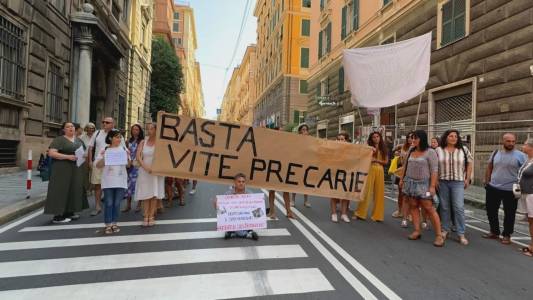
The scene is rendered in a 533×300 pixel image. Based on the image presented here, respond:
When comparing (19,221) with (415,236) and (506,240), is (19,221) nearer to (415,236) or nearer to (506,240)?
(415,236)

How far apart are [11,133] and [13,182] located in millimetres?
2586

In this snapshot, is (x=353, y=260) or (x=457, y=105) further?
(x=457, y=105)

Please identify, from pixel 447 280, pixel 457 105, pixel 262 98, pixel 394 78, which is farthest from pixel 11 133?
pixel 262 98

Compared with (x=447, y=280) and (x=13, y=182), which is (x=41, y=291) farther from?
(x=13, y=182)

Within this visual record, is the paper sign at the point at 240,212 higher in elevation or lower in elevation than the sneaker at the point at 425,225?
higher

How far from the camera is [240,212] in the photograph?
591 centimetres

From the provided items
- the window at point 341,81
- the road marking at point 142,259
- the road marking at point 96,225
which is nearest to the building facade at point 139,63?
the window at point 341,81

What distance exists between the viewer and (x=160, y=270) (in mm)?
4422

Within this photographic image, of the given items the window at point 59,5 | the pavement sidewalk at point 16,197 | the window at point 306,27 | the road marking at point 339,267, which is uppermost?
the window at point 306,27

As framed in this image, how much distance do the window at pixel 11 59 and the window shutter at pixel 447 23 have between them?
14731 mm

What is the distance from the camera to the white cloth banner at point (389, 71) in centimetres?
853

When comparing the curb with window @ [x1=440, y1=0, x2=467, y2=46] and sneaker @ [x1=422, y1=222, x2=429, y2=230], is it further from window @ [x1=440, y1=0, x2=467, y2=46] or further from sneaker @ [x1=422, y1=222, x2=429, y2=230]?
window @ [x1=440, y1=0, x2=467, y2=46]

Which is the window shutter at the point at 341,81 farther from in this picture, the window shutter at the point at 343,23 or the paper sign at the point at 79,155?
the paper sign at the point at 79,155

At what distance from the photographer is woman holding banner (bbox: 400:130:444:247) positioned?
6.05 m
